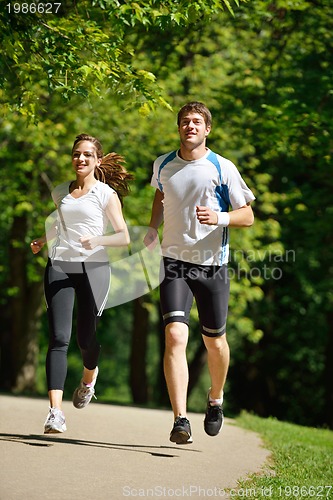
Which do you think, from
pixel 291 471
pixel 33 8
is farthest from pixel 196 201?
pixel 33 8

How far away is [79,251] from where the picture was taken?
7016 millimetres

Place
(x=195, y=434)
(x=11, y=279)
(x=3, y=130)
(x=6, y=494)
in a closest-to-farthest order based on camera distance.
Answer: (x=6, y=494), (x=195, y=434), (x=3, y=130), (x=11, y=279)

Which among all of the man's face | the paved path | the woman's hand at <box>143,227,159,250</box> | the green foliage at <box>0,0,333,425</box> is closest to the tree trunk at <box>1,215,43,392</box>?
the green foliage at <box>0,0,333,425</box>

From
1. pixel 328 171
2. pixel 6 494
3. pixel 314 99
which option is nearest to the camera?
pixel 6 494

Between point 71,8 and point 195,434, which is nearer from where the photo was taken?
point 195,434

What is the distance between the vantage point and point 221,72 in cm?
2116

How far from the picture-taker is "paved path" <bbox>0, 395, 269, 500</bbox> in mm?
5359

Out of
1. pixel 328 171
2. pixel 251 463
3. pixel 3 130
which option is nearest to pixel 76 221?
pixel 251 463

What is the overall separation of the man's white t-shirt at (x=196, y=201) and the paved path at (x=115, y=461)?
154 centimetres

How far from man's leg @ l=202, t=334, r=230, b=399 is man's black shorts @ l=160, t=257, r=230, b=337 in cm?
8

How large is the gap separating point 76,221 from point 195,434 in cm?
252

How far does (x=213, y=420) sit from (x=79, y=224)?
6.09 feet

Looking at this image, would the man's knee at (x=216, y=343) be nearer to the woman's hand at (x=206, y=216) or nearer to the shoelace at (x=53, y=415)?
the woman's hand at (x=206, y=216)

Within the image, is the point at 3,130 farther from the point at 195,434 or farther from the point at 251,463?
the point at 251,463
